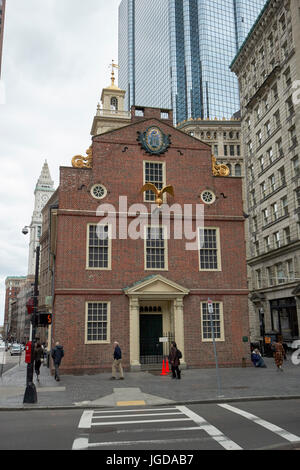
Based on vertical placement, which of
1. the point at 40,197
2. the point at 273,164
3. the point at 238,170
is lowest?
the point at 273,164

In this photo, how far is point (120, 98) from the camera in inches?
2400

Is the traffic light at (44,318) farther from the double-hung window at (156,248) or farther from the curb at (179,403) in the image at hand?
the double-hung window at (156,248)

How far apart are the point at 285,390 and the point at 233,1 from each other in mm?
140931

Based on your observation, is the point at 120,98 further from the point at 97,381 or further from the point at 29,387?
the point at 29,387

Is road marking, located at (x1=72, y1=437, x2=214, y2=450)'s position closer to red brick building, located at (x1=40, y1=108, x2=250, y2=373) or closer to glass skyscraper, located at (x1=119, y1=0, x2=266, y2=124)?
red brick building, located at (x1=40, y1=108, x2=250, y2=373)

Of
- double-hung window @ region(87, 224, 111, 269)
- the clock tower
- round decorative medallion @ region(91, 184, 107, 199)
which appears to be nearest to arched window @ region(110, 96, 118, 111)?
round decorative medallion @ region(91, 184, 107, 199)

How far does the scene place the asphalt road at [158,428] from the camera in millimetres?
7952

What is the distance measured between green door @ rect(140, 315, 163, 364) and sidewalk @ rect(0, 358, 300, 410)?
1739 mm

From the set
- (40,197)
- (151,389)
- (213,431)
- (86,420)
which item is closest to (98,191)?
(151,389)

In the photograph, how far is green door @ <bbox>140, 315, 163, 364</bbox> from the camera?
23.2 meters

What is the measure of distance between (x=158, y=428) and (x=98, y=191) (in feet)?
54.8

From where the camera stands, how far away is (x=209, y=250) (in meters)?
25.0

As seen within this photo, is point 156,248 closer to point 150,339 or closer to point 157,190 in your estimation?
point 157,190

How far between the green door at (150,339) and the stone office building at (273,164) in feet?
57.8
